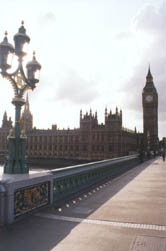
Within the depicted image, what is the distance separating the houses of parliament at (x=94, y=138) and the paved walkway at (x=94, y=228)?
243 ft

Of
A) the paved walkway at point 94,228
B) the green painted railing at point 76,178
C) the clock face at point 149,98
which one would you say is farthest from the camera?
the clock face at point 149,98

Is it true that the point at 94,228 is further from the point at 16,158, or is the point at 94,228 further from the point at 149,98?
the point at 149,98

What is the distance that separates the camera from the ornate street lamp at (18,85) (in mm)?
8805

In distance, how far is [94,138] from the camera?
91688 mm

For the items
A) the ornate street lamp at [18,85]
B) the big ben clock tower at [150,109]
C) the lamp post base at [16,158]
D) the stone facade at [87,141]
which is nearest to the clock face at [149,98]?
the big ben clock tower at [150,109]

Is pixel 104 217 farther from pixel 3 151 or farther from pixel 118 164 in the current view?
pixel 3 151

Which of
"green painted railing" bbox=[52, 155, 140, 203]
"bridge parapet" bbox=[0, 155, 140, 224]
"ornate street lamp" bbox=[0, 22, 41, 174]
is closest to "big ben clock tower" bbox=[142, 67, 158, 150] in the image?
"green painted railing" bbox=[52, 155, 140, 203]

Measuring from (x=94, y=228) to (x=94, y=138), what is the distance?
281 feet

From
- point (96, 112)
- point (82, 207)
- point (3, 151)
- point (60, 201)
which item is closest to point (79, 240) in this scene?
point (82, 207)

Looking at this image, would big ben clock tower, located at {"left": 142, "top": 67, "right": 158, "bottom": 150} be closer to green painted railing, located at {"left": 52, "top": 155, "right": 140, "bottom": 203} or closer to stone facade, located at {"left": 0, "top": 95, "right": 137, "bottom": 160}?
stone facade, located at {"left": 0, "top": 95, "right": 137, "bottom": 160}

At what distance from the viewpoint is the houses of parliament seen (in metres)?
89.6

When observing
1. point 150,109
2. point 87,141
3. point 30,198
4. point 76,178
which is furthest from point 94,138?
point 30,198

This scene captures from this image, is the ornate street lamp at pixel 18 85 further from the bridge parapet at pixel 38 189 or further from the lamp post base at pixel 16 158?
the bridge parapet at pixel 38 189

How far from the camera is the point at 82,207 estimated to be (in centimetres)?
841
